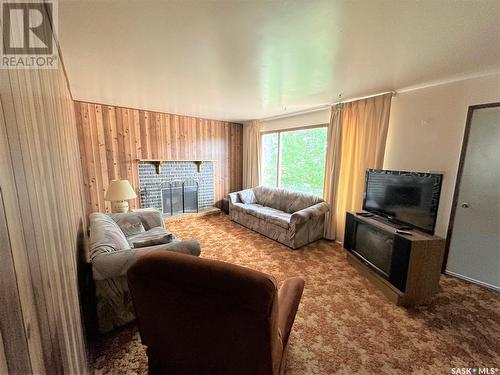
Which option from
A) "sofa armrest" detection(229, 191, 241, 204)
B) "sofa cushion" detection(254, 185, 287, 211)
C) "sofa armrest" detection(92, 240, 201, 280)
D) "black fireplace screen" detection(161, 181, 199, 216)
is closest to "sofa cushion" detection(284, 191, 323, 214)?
"sofa cushion" detection(254, 185, 287, 211)

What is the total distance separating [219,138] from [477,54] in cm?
439

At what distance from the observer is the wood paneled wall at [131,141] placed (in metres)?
3.58

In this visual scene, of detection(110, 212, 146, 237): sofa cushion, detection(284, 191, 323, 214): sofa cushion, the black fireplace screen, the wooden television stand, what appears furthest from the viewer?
the black fireplace screen

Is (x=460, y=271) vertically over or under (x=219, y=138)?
under

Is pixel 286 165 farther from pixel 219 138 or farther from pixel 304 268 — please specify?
pixel 304 268

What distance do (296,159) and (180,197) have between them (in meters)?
2.76

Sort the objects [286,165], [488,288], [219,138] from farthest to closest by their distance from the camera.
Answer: [219,138] → [286,165] → [488,288]

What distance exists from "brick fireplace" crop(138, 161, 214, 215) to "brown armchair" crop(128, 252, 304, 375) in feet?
11.7

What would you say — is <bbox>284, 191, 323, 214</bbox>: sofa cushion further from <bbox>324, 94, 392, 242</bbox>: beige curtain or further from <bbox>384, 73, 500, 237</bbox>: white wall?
<bbox>384, 73, 500, 237</bbox>: white wall

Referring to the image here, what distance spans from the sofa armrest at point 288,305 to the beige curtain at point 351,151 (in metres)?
2.31

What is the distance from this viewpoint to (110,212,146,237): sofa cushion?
109 inches

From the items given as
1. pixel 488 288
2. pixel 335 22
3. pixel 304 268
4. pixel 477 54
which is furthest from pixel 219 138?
pixel 488 288

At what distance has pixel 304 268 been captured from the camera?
2730 mm

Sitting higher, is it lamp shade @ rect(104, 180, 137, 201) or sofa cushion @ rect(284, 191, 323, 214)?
lamp shade @ rect(104, 180, 137, 201)
